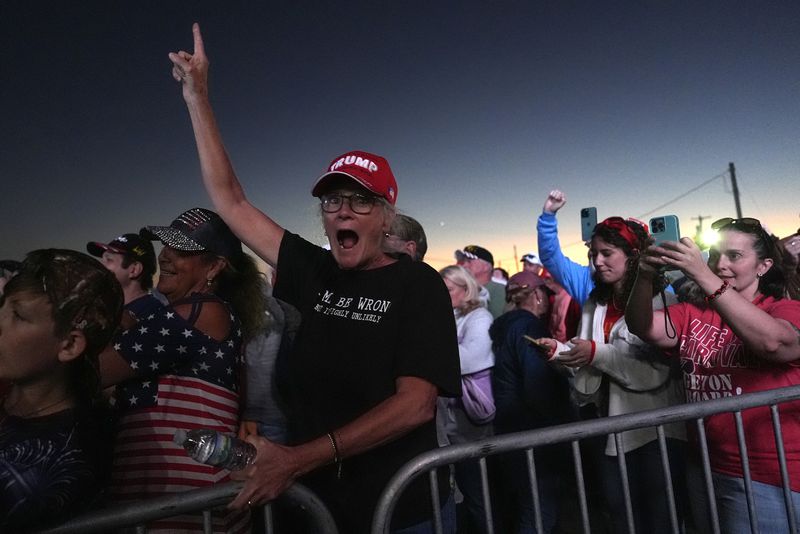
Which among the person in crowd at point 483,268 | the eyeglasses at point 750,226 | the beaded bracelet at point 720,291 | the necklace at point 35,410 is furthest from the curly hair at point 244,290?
the person in crowd at point 483,268

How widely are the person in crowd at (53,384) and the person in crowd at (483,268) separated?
17.6 feet

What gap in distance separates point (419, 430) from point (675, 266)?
58.6 inches

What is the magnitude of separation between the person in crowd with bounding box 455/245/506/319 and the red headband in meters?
3.14

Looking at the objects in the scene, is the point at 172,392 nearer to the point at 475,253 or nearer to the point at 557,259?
the point at 557,259

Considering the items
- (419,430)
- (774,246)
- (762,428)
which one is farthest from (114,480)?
(774,246)

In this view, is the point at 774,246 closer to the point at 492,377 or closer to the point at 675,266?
the point at 675,266

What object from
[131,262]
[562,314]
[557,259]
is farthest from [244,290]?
[562,314]

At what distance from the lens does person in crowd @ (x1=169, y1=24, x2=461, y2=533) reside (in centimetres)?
157

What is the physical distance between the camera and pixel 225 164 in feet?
7.47

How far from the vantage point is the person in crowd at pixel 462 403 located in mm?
3520

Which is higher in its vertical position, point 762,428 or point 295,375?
point 295,375

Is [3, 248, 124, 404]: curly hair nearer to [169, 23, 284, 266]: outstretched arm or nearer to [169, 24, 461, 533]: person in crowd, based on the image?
[169, 24, 461, 533]: person in crowd

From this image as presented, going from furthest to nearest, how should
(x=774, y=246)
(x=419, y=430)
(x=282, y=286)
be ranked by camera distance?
(x=774, y=246) < (x=282, y=286) < (x=419, y=430)

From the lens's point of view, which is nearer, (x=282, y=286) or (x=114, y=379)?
(x=114, y=379)
